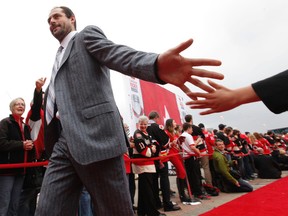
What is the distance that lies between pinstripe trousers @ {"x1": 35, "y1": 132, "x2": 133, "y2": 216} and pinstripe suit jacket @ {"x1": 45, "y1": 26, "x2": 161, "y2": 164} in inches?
3.1

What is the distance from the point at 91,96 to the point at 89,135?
0.23 metres

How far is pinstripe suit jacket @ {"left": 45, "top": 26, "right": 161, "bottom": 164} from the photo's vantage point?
149 cm

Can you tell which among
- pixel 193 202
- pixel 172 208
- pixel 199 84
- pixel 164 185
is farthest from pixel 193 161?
pixel 199 84

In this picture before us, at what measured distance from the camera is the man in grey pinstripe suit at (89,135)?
1.49 m

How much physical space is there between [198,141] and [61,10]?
16.3 feet

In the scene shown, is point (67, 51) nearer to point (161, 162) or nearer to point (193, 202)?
point (161, 162)

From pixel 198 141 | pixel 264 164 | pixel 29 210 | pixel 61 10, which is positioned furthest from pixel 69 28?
pixel 264 164

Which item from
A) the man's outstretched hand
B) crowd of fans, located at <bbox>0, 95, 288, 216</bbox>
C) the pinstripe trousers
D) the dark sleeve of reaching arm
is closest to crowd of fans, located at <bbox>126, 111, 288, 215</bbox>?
crowd of fans, located at <bbox>0, 95, 288, 216</bbox>

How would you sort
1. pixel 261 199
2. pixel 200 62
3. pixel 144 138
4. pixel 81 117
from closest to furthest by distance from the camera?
pixel 200 62
pixel 81 117
pixel 144 138
pixel 261 199

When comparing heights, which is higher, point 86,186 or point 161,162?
point 86,186

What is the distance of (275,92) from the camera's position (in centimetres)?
103

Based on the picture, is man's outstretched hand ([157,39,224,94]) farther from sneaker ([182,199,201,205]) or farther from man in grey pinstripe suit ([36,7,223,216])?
sneaker ([182,199,201,205])

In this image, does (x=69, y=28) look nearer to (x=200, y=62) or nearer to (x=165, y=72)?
(x=165, y=72)

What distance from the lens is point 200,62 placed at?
1.24 metres
